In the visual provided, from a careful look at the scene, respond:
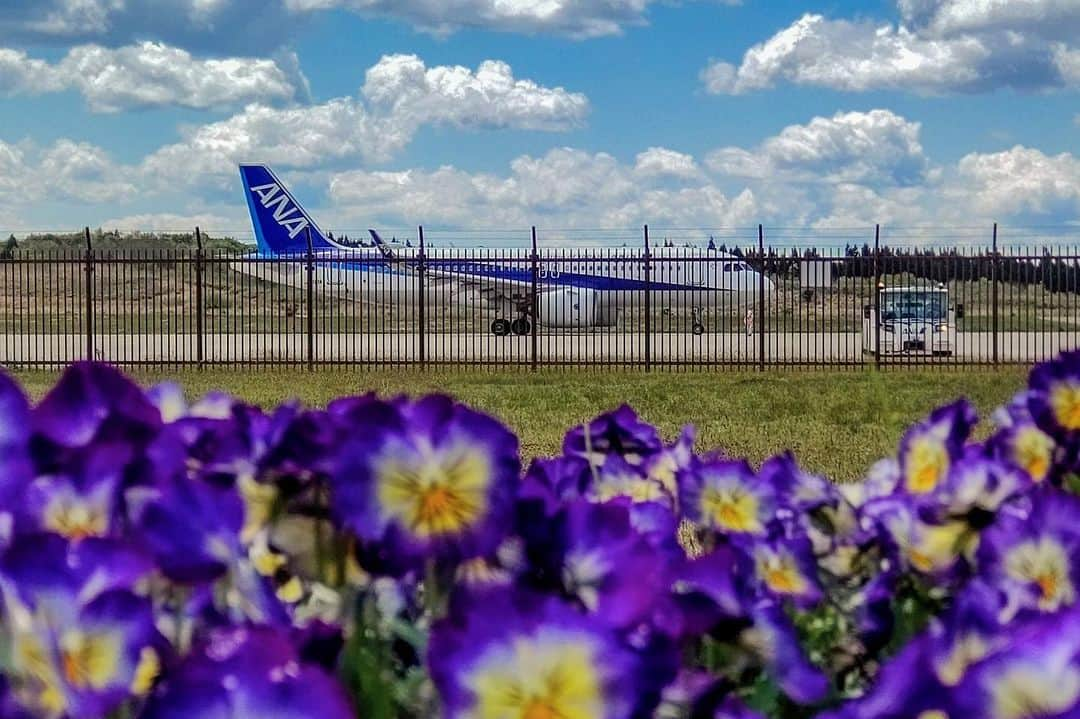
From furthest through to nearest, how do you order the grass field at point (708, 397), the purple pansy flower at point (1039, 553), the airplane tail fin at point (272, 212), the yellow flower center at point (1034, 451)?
the airplane tail fin at point (272, 212) < the grass field at point (708, 397) < the yellow flower center at point (1034, 451) < the purple pansy flower at point (1039, 553)

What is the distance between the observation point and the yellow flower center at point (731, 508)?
151 cm

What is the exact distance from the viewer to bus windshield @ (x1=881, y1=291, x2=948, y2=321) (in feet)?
77.3

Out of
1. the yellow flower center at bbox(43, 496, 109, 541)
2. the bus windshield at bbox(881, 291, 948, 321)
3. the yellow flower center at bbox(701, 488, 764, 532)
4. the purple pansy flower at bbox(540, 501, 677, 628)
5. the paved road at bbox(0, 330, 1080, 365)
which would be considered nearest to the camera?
the purple pansy flower at bbox(540, 501, 677, 628)

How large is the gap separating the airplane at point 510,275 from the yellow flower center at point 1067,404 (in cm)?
1710

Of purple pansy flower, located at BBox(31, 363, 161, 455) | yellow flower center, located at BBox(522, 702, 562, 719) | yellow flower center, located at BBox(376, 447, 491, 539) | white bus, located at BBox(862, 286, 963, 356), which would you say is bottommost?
white bus, located at BBox(862, 286, 963, 356)

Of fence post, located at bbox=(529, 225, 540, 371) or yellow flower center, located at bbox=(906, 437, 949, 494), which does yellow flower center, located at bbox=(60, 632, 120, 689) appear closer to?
yellow flower center, located at bbox=(906, 437, 949, 494)

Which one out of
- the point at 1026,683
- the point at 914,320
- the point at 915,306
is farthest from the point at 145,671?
the point at 915,306

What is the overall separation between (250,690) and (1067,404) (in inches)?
47.8

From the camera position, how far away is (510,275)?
2772 centimetres

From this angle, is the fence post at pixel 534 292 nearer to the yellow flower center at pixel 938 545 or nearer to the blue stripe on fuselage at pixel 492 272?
the blue stripe on fuselage at pixel 492 272

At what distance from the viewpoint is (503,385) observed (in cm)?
1805

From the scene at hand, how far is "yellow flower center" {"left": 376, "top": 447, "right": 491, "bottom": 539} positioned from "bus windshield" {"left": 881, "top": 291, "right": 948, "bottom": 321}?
22.5 metres

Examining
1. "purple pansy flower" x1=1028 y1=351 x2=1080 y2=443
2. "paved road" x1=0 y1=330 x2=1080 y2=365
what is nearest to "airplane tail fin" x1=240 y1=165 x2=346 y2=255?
"paved road" x1=0 y1=330 x2=1080 y2=365

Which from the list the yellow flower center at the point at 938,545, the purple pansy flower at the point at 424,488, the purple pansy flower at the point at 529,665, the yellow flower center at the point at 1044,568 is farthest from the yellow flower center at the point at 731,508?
the purple pansy flower at the point at 529,665
